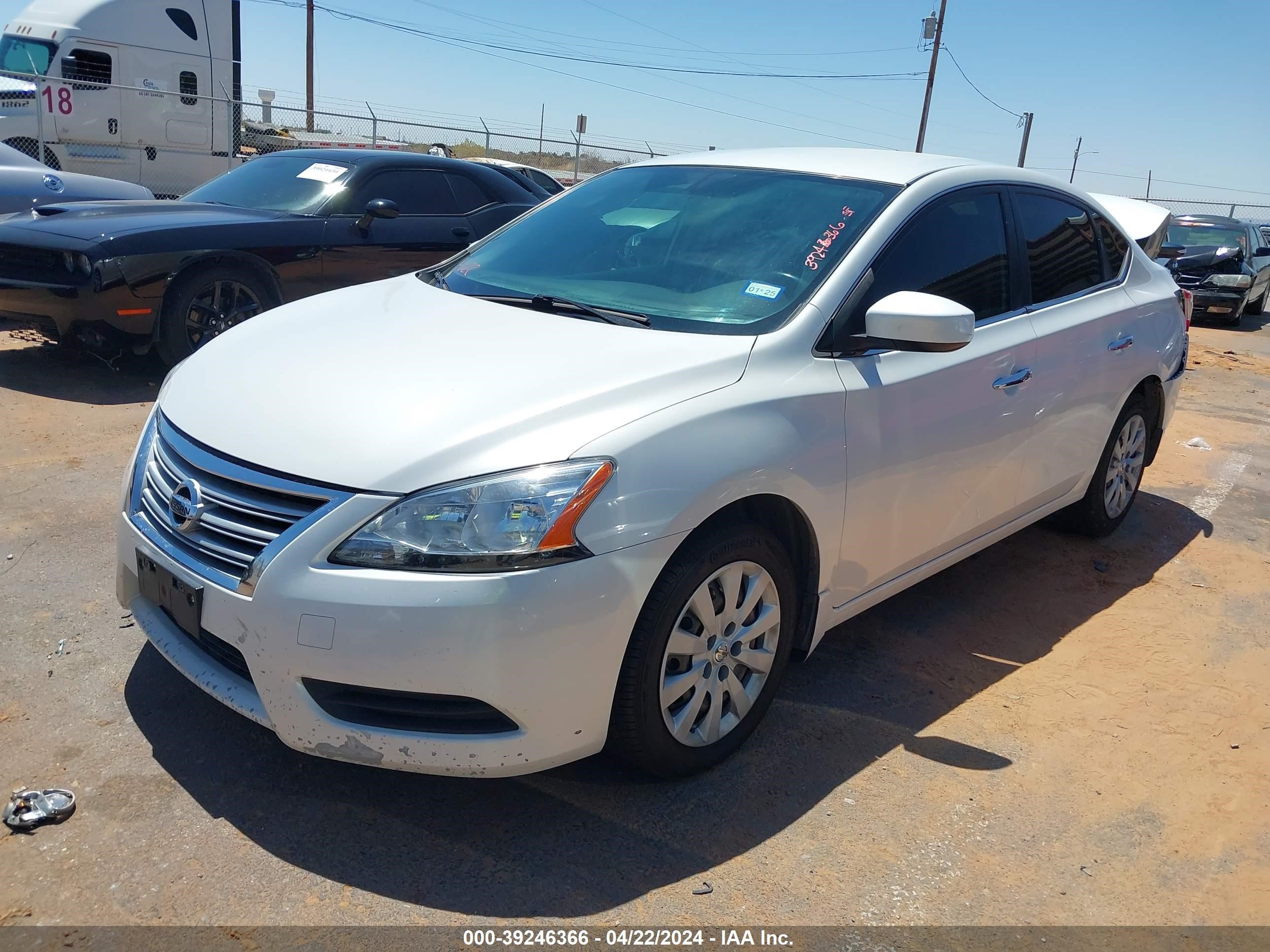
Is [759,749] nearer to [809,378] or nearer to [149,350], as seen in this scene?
[809,378]

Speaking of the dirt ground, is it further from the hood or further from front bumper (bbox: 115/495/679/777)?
the hood

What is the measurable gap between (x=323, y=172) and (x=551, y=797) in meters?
5.93

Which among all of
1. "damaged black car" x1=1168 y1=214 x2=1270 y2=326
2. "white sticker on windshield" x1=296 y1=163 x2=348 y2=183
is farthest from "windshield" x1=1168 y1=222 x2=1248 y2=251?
"white sticker on windshield" x1=296 y1=163 x2=348 y2=183

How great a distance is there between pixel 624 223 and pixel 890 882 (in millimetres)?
2406

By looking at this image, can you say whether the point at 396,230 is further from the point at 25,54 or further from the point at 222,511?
the point at 25,54

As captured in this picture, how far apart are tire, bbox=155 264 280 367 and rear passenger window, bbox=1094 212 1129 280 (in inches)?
191

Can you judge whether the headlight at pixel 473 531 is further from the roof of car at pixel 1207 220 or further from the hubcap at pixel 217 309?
the roof of car at pixel 1207 220

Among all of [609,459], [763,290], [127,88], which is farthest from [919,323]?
[127,88]

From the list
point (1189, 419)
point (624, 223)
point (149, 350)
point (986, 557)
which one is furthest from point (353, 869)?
point (1189, 419)

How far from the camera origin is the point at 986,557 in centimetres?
510

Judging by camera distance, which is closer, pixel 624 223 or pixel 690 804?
pixel 690 804

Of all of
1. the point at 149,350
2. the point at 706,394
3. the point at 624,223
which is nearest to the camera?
the point at 706,394

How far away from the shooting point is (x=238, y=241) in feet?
22.1

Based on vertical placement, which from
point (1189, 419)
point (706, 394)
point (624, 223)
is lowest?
point (1189, 419)
